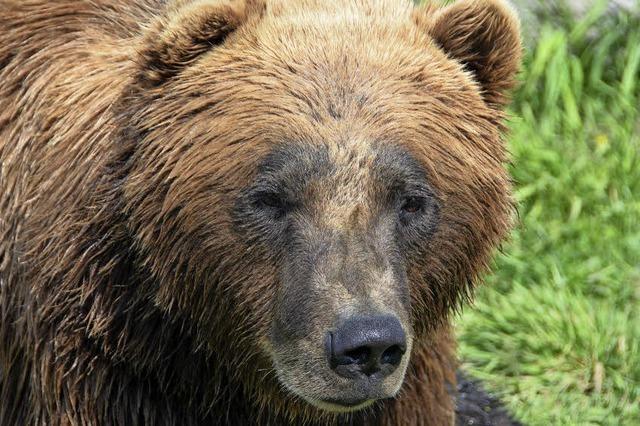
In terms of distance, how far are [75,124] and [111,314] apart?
2.81ft

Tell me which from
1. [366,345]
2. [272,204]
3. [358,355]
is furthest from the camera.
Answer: [272,204]

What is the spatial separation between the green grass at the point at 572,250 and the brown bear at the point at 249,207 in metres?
1.87

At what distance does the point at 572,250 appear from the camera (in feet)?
28.3

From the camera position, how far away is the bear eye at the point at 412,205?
550cm

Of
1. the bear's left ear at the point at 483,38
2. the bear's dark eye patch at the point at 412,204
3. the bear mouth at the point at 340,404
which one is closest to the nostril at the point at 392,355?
the bear mouth at the point at 340,404

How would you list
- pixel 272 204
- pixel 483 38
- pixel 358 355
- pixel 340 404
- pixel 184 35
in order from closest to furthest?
pixel 358 355 < pixel 340 404 < pixel 272 204 < pixel 184 35 < pixel 483 38

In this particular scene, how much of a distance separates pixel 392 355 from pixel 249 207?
85 centimetres

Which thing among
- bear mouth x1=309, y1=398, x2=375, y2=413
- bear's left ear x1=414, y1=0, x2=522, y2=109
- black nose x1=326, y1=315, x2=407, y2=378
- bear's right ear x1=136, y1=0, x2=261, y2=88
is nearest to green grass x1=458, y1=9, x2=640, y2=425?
Result: bear's left ear x1=414, y1=0, x2=522, y2=109

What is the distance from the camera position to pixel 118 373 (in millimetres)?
5801

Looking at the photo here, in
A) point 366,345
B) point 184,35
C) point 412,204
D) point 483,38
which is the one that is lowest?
point 366,345

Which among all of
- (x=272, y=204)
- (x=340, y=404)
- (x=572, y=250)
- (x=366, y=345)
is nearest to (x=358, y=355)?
(x=366, y=345)

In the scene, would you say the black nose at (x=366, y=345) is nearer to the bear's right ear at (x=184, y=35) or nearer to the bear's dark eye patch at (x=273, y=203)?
the bear's dark eye patch at (x=273, y=203)

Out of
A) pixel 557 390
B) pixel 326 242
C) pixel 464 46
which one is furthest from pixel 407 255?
pixel 557 390

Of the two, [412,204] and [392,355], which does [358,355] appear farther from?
[412,204]
